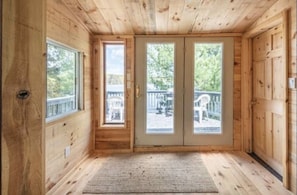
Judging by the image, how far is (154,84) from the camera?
422cm

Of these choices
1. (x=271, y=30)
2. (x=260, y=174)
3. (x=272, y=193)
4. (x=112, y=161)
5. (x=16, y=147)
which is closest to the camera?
(x=16, y=147)

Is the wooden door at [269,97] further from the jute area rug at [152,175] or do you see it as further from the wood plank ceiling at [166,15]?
the jute area rug at [152,175]

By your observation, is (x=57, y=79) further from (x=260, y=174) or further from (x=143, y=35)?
(x=260, y=174)

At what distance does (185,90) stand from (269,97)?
1304mm

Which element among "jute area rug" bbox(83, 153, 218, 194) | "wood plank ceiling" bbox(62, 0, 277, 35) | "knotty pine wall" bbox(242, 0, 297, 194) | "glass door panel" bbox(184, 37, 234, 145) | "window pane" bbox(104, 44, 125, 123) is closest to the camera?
"knotty pine wall" bbox(242, 0, 297, 194)

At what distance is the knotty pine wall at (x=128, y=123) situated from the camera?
13.7 ft

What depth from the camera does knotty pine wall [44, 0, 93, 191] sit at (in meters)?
2.62

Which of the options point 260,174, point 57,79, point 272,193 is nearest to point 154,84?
point 57,79

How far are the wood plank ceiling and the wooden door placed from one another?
42cm

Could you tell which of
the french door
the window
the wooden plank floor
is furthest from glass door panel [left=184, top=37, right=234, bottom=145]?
the window

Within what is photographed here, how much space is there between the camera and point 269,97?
11.2 feet

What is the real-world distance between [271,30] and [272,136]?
56.4 inches

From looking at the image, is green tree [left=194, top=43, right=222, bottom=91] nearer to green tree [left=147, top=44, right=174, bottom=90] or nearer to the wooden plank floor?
green tree [left=147, top=44, right=174, bottom=90]

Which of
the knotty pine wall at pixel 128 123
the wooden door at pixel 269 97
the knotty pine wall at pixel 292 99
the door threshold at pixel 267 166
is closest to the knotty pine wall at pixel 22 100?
the knotty pine wall at pixel 292 99
